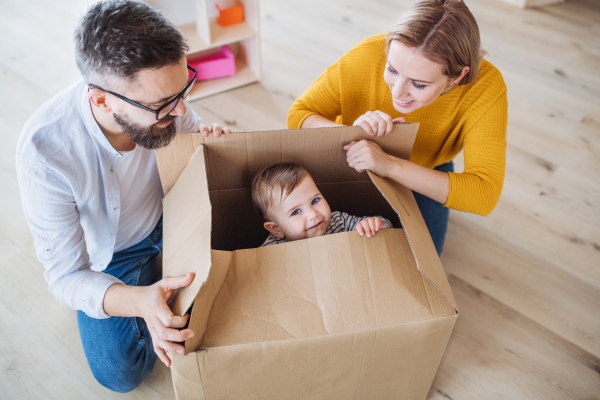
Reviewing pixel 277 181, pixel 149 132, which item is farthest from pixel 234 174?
pixel 149 132

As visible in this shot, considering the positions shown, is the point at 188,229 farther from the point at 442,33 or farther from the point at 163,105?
the point at 442,33

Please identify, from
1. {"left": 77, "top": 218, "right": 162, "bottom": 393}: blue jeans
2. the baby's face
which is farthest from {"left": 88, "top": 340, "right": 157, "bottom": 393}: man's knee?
the baby's face

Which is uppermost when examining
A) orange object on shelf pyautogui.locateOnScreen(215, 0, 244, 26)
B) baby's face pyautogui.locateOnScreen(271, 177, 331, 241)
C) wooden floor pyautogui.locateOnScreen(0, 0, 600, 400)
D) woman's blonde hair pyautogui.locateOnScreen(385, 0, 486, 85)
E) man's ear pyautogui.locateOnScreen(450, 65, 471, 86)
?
woman's blonde hair pyautogui.locateOnScreen(385, 0, 486, 85)

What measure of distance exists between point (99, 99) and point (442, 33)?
0.73m

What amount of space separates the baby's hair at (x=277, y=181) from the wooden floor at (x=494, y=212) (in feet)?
1.96

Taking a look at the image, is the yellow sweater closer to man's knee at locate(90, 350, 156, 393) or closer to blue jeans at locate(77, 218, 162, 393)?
blue jeans at locate(77, 218, 162, 393)

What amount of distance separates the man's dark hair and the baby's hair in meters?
0.35

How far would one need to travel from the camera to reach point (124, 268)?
1211mm

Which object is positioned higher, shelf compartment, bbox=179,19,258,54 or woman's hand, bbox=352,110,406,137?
woman's hand, bbox=352,110,406,137

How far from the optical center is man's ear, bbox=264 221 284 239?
118 cm

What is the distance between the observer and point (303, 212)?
114 cm

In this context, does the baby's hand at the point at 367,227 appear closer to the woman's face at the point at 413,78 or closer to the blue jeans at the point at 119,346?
the woman's face at the point at 413,78

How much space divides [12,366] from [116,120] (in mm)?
835

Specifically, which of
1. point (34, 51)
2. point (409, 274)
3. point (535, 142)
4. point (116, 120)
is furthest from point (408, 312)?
point (34, 51)
